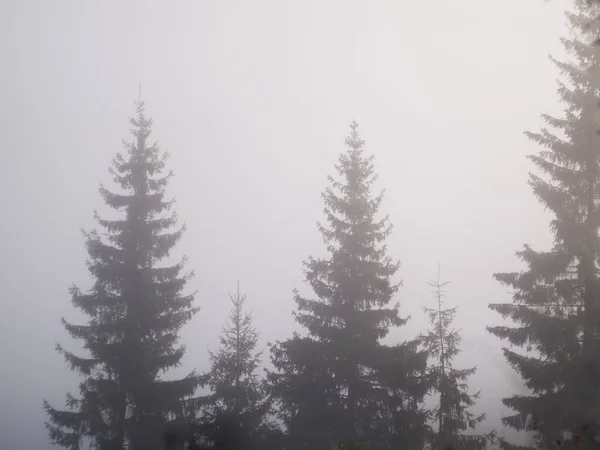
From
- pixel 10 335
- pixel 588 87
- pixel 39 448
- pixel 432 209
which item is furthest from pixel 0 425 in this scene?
pixel 432 209

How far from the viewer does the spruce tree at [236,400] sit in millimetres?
16250

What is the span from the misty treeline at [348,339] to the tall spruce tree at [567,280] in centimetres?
4

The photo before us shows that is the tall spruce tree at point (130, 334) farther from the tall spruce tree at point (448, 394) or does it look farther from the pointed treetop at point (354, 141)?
the tall spruce tree at point (448, 394)

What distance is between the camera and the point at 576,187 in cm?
1391

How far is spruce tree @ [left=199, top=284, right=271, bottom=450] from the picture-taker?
53.3 ft

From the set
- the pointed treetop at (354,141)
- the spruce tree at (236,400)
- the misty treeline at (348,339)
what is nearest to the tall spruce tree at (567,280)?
the misty treeline at (348,339)

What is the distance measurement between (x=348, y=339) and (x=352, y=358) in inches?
24.7

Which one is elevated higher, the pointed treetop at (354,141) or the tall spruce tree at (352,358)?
the pointed treetop at (354,141)

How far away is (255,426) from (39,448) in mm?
30583

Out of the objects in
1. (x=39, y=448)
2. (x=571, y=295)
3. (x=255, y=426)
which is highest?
(x=571, y=295)

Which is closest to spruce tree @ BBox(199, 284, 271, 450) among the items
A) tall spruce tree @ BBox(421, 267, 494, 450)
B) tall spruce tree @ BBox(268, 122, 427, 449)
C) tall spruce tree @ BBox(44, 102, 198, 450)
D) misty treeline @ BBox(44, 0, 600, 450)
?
misty treeline @ BBox(44, 0, 600, 450)

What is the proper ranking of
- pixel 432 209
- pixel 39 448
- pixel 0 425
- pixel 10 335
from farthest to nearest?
pixel 432 209
pixel 10 335
pixel 0 425
pixel 39 448

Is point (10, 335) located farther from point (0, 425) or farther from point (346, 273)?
point (346, 273)

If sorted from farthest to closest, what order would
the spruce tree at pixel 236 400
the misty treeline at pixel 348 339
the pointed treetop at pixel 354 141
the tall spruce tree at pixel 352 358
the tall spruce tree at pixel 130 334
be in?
the pointed treetop at pixel 354 141 → the tall spruce tree at pixel 130 334 → the spruce tree at pixel 236 400 → the tall spruce tree at pixel 352 358 → the misty treeline at pixel 348 339
